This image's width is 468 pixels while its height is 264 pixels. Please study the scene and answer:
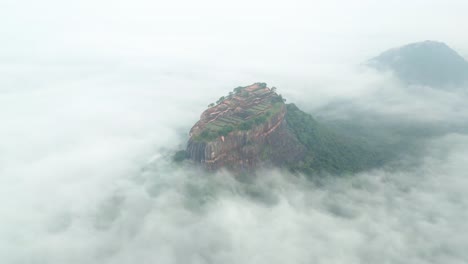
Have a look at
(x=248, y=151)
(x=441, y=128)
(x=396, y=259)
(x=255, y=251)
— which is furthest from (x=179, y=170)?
(x=441, y=128)

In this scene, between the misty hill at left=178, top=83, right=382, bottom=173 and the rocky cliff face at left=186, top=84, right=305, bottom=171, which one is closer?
Answer: the rocky cliff face at left=186, top=84, right=305, bottom=171

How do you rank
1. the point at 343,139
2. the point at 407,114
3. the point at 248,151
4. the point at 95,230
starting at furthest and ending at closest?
the point at 407,114 < the point at 343,139 < the point at 248,151 < the point at 95,230

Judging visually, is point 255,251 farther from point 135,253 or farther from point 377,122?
point 377,122

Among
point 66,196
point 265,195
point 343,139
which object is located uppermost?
point 343,139

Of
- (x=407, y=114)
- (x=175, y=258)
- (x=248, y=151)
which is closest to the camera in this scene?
(x=175, y=258)

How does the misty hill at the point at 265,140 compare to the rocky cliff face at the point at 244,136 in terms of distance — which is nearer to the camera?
the rocky cliff face at the point at 244,136

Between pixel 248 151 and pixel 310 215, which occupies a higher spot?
pixel 248 151
